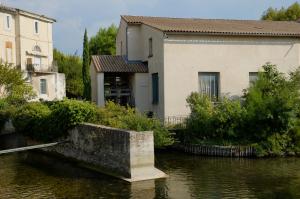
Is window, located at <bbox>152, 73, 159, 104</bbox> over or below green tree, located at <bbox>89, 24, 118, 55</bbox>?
below

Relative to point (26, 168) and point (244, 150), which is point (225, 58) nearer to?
point (244, 150)

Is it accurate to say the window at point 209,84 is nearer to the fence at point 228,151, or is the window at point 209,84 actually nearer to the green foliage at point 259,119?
the green foliage at point 259,119

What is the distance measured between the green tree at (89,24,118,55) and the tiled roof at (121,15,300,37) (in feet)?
107

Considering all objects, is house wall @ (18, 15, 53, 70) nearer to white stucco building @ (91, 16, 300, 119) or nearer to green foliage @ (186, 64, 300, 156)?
white stucco building @ (91, 16, 300, 119)

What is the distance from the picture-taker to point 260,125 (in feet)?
84.0

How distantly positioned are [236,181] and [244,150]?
646cm

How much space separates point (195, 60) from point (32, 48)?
31224mm

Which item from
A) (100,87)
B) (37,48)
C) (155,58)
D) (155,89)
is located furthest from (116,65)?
(37,48)

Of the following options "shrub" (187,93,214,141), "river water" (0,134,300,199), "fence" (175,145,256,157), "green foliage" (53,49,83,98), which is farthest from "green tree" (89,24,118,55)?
"river water" (0,134,300,199)

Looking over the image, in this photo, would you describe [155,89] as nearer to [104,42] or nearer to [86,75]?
[86,75]

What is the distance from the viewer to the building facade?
174 ft

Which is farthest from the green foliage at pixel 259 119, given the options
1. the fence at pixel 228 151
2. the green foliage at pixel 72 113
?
the green foliage at pixel 72 113

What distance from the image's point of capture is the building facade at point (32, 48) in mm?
53000

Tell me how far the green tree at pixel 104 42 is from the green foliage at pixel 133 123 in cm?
4255
